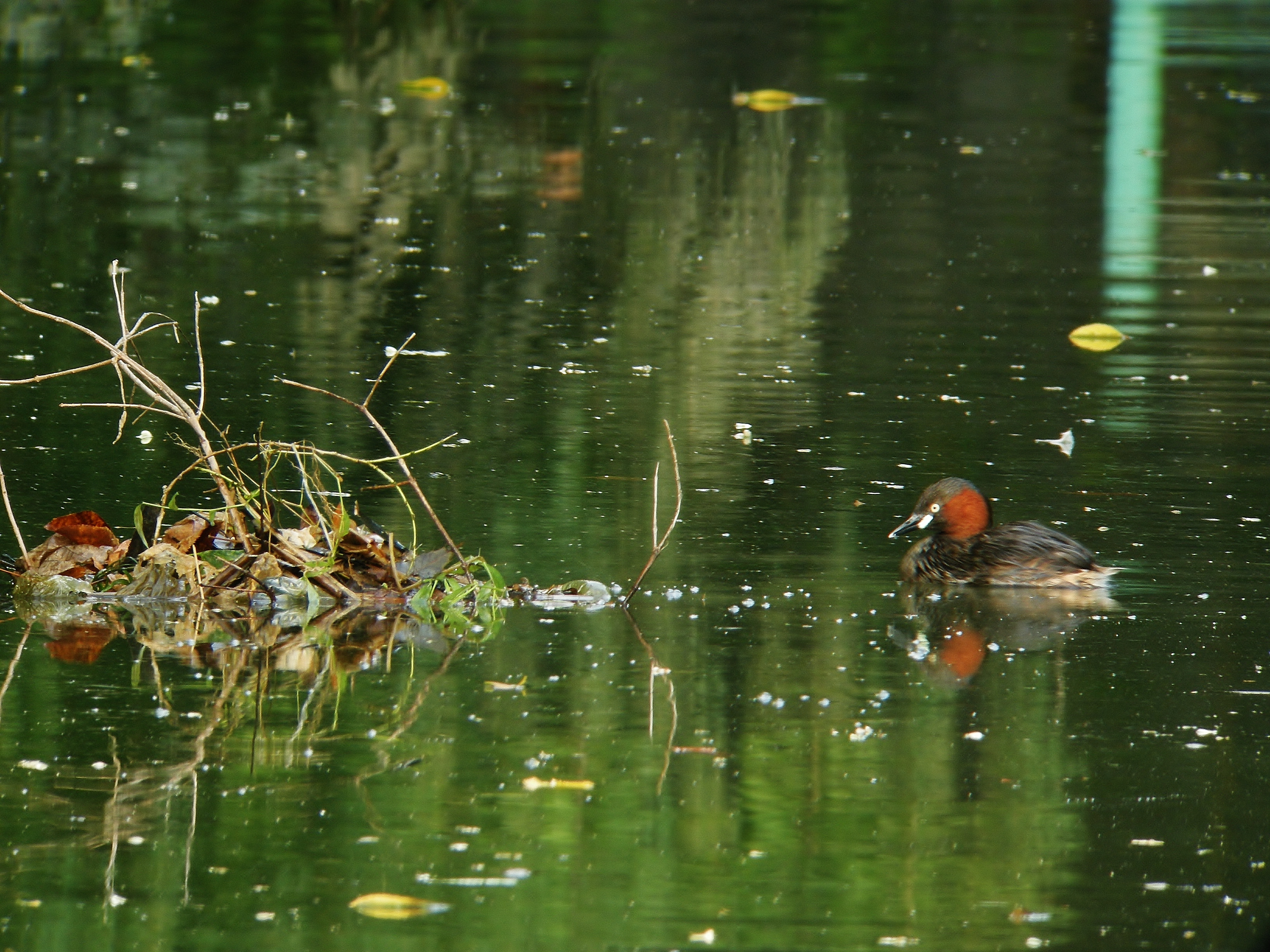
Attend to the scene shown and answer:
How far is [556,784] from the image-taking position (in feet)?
18.3

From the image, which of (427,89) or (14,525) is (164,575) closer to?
(14,525)

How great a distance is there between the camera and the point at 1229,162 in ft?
63.5

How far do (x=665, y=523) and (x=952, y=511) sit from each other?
3.66 ft

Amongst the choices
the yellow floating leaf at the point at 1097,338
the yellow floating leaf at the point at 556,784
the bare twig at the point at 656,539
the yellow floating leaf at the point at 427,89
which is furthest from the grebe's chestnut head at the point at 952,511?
the yellow floating leaf at the point at 427,89

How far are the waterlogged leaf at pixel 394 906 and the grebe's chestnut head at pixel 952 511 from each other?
345cm

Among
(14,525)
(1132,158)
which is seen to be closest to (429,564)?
(14,525)

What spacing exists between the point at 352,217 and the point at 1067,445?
713cm

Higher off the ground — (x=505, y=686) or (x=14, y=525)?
(x=14, y=525)

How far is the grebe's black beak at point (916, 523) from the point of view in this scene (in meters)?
7.95

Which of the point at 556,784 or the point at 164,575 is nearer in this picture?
the point at 556,784

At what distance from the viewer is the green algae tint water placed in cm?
506

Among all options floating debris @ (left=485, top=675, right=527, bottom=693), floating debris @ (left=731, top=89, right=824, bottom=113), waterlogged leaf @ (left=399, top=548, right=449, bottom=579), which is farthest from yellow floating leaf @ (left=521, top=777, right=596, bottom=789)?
floating debris @ (left=731, top=89, right=824, bottom=113)

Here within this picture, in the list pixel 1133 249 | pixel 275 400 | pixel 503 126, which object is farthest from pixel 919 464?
pixel 503 126

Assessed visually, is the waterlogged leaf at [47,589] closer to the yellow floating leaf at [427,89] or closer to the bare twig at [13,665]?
the bare twig at [13,665]
